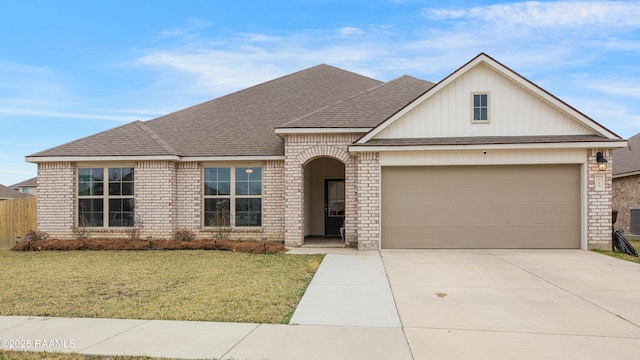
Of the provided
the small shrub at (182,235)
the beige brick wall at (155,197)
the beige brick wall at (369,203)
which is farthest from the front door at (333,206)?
the beige brick wall at (155,197)

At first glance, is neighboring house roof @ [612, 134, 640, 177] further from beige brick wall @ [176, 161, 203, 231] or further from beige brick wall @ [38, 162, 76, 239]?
beige brick wall @ [38, 162, 76, 239]

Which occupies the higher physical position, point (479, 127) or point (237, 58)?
point (237, 58)

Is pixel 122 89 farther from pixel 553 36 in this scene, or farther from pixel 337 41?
pixel 553 36

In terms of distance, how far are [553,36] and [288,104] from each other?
1031 centimetres

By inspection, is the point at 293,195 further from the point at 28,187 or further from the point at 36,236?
the point at 28,187

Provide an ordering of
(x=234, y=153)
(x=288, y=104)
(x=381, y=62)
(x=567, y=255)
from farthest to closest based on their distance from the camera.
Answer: (x=381, y=62), (x=288, y=104), (x=234, y=153), (x=567, y=255)

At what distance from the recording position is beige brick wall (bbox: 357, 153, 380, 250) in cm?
1264

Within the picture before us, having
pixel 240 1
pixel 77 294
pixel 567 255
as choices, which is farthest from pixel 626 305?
pixel 240 1

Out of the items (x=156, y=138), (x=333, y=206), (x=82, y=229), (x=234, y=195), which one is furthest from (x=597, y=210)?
(x=82, y=229)

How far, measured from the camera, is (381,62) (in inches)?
1019

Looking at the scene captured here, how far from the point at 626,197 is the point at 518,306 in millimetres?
20389

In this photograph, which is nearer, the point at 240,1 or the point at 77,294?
the point at 77,294

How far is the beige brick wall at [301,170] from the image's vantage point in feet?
44.7

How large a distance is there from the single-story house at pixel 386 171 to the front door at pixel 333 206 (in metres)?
1.21
